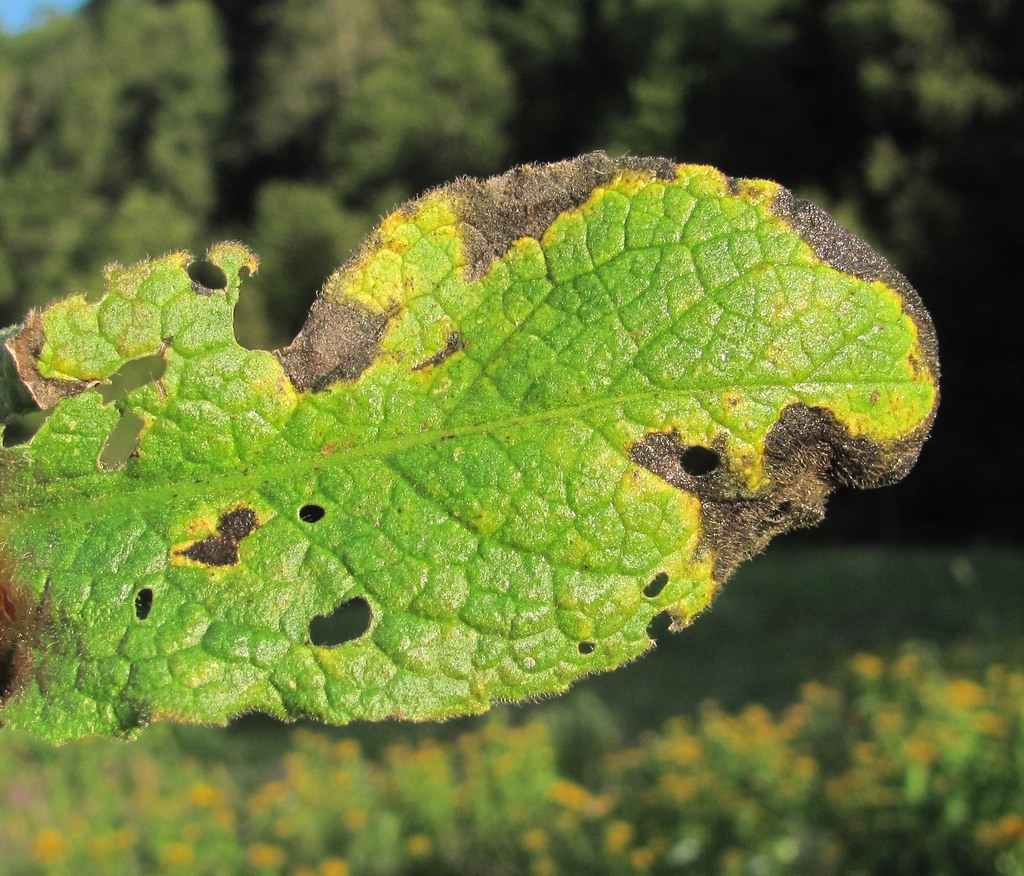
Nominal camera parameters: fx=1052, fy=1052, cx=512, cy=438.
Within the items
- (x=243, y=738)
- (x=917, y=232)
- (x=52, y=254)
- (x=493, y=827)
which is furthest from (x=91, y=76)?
(x=493, y=827)

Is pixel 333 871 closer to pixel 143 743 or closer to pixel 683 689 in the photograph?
pixel 143 743

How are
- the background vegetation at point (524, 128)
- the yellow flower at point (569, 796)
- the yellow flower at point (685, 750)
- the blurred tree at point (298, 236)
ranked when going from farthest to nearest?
the blurred tree at point (298, 236) < the background vegetation at point (524, 128) < the yellow flower at point (685, 750) < the yellow flower at point (569, 796)

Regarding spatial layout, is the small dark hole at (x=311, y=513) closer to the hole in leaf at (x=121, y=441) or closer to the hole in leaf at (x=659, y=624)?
the hole in leaf at (x=121, y=441)

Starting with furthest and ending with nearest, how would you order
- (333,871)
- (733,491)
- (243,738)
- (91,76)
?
1. (91,76)
2. (243,738)
3. (333,871)
4. (733,491)

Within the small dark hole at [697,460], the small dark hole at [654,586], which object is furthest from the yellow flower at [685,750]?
the small dark hole at [697,460]

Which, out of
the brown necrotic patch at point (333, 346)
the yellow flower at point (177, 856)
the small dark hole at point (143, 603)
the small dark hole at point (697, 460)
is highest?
the brown necrotic patch at point (333, 346)

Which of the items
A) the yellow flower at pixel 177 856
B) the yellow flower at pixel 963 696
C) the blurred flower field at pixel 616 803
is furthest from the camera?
the yellow flower at pixel 963 696

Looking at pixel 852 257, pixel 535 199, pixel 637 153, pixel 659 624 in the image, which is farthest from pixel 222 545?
pixel 637 153
